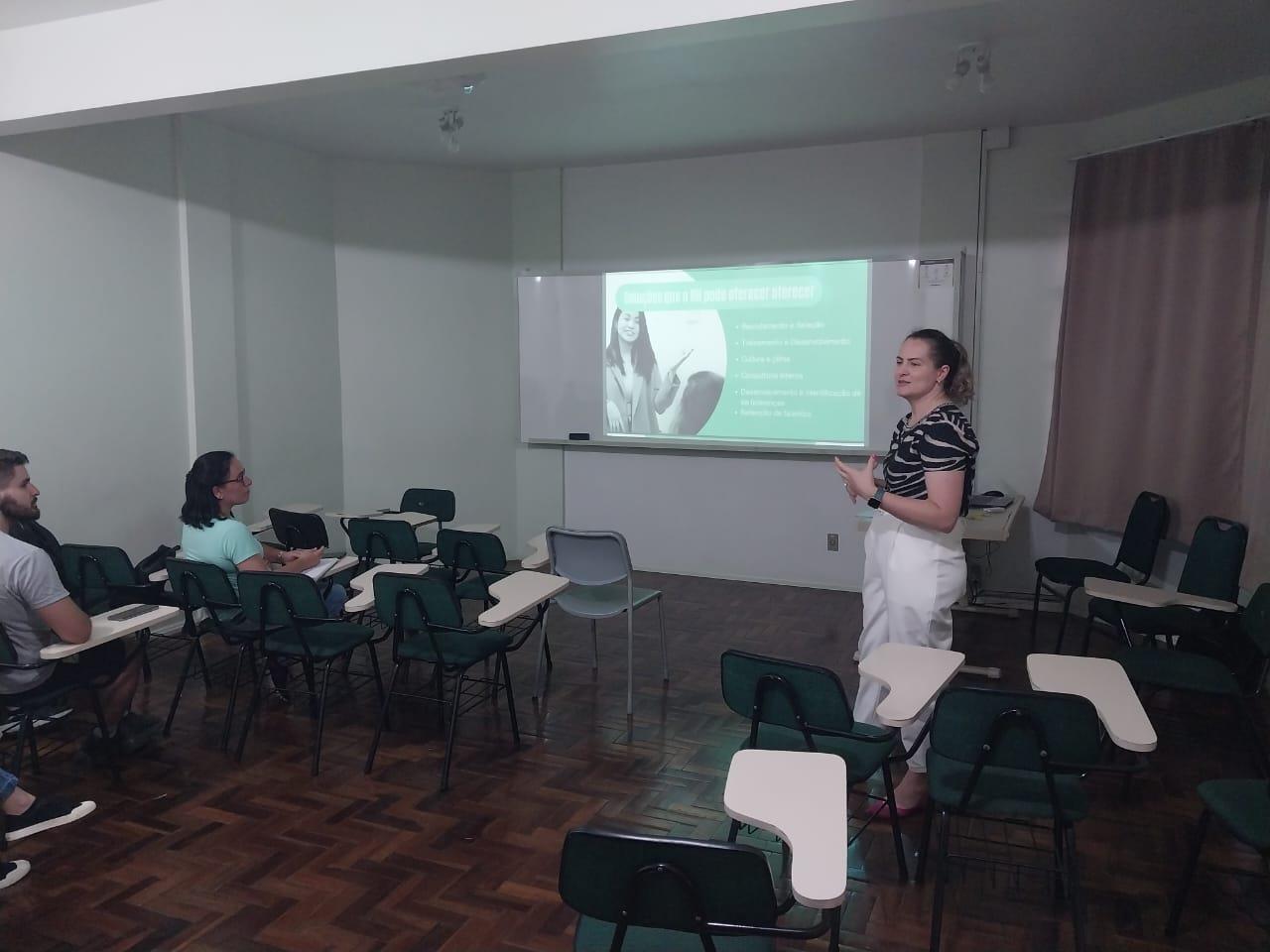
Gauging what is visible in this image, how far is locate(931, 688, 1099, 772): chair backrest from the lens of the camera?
2.11 metres

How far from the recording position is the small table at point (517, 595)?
10.0ft

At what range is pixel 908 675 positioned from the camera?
2.39 metres

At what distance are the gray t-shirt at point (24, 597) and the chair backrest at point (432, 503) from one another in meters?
2.54

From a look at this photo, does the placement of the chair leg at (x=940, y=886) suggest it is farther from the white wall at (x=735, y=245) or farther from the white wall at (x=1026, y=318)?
the white wall at (x=735, y=245)

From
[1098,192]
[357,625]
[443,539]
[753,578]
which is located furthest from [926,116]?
[357,625]

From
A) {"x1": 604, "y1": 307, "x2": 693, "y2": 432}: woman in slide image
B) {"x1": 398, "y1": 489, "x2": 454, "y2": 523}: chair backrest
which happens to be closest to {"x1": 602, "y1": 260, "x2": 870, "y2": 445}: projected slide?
{"x1": 604, "y1": 307, "x2": 693, "y2": 432}: woman in slide image

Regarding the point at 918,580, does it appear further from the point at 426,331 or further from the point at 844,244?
the point at 426,331

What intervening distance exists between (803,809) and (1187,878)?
132 cm

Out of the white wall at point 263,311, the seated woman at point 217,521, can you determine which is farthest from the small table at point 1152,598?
the white wall at point 263,311

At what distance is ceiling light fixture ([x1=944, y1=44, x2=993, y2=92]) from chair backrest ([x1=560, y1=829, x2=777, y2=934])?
12.3ft

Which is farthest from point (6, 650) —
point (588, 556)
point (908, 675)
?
point (908, 675)

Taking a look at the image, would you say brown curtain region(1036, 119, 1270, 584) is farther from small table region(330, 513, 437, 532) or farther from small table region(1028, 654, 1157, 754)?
small table region(330, 513, 437, 532)

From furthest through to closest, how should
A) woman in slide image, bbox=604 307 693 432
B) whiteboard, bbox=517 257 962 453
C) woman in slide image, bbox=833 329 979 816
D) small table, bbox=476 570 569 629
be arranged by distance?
whiteboard, bbox=517 257 962 453
woman in slide image, bbox=604 307 693 432
small table, bbox=476 570 569 629
woman in slide image, bbox=833 329 979 816

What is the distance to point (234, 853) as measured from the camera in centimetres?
278
